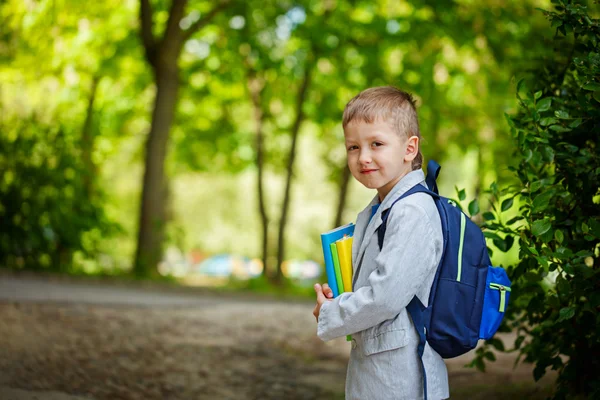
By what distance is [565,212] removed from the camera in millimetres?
3242

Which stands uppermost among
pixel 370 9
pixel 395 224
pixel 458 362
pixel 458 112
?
pixel 370 9

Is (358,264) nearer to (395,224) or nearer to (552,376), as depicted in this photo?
(395,224)

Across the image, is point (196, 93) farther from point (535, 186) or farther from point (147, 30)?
point (535, 186)

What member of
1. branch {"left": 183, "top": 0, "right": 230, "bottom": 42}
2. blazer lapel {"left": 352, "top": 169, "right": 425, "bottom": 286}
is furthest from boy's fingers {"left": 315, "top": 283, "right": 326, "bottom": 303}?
branch {"left": 183, "top": 0, "right": 230, "bottom": 42}

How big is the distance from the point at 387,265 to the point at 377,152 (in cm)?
42

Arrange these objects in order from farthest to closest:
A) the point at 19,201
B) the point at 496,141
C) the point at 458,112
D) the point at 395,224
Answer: the point at 458,112
the point at 496,141
the point at 19,201
the point at 395,224

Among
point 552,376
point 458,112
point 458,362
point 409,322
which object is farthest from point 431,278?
point 458,112

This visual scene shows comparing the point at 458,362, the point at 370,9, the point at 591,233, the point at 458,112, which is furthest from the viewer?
the point at 458,112

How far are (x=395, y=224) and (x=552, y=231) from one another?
3.49 ft

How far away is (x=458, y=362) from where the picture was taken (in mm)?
6098

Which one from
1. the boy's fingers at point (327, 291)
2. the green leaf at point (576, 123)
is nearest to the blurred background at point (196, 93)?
the green leaf at point (576, 123)

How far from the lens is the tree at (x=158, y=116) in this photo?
11727 millimetres

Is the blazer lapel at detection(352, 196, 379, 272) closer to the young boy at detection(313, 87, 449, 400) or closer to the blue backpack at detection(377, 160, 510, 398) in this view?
the young boy at detection(313, 87, 449, 400)

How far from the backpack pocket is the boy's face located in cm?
48
